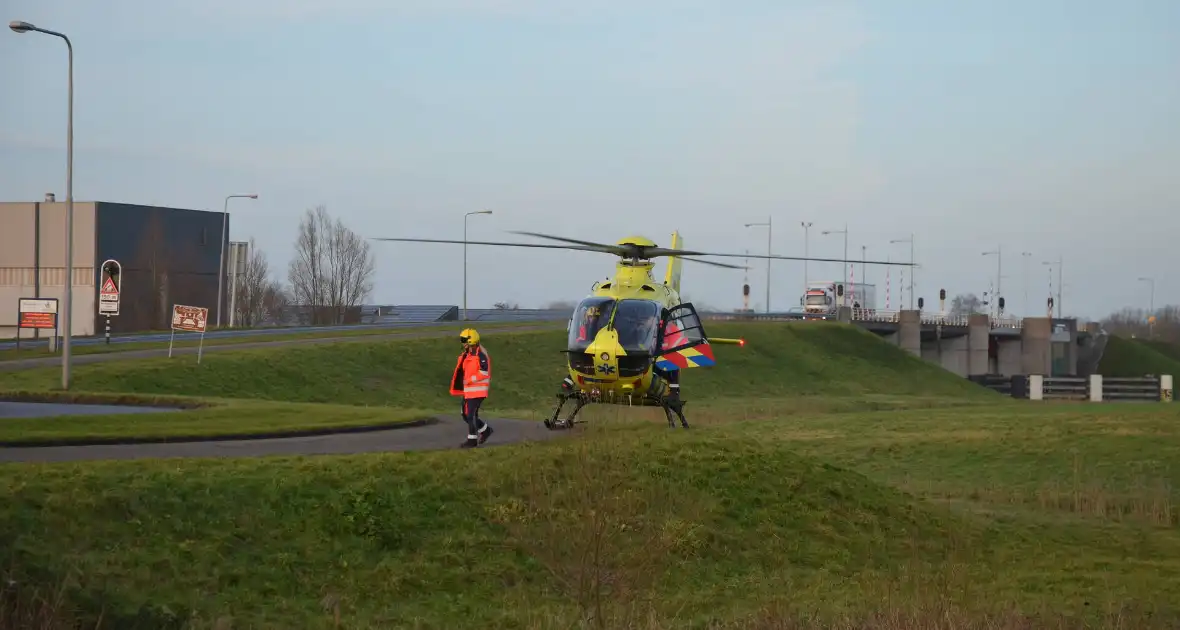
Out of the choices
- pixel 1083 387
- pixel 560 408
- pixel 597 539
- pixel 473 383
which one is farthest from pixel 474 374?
pixel 1083 387

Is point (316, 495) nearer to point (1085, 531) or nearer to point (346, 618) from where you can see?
point (346, 618)

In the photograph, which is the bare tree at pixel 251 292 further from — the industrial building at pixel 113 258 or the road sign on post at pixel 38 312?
the road sign on post at pixel 38 312

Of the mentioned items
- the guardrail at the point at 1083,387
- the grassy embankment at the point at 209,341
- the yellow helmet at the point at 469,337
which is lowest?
the guardrail at the point at 1083,387

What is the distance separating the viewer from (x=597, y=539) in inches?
478

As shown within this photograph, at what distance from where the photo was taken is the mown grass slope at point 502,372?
123 ft

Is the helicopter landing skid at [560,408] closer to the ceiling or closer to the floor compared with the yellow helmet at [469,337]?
closer to the floor

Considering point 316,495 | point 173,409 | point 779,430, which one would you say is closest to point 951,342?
point 779,430

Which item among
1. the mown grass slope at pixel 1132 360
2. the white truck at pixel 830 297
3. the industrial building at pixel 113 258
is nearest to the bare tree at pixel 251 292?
the industrial building at pixel 113 258

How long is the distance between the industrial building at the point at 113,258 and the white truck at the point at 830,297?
44.8 m

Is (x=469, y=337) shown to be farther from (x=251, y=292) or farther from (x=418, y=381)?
(x=251, y=292)

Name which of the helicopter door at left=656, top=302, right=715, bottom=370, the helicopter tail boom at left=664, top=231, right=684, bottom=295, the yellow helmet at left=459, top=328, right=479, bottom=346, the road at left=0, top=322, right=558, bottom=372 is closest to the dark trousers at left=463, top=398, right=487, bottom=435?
the yellow helmet at left=459, top=328, right=479, bottom=346

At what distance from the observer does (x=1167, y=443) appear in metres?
32.5

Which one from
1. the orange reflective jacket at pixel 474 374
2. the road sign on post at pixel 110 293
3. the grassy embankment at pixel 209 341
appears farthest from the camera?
the grassy embankment at pixel 209 341

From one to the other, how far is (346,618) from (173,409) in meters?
13.5
